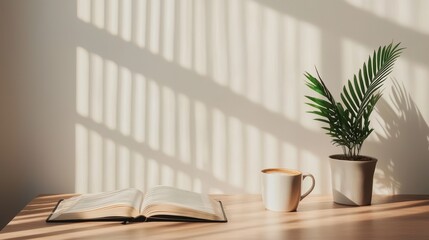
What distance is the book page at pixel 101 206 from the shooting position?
1216 mm

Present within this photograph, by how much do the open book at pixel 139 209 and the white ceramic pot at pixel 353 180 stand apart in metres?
0.34

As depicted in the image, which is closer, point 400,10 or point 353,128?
point 353,128

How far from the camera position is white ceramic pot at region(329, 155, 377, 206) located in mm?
1393

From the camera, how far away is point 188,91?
60.9 inches

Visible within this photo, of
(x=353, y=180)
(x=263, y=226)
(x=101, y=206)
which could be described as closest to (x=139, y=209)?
(x=101, y=206)

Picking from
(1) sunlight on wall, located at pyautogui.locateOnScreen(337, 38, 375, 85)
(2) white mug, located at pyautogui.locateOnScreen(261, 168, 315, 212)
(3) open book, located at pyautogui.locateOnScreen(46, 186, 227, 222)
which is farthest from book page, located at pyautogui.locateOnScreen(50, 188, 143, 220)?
(1) sunlight on wall, located at pyautogui.locateOnScreen(337, 38, 375, 85)

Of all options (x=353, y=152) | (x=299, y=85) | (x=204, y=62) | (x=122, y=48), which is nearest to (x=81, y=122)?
(x=122, y=48)

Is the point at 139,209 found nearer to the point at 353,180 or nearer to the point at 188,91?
the point at 188,91

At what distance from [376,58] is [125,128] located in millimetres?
774

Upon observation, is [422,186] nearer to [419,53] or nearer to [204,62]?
[419,53]

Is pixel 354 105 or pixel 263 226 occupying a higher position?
pixel 354 105

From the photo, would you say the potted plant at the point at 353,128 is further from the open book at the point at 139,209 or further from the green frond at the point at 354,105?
the open book at the point at 139,209

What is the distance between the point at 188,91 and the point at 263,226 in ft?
1.68

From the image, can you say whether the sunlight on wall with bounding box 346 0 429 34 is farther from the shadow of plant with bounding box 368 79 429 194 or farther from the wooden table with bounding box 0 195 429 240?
the wooden table with bounding box 0 195 429 240
